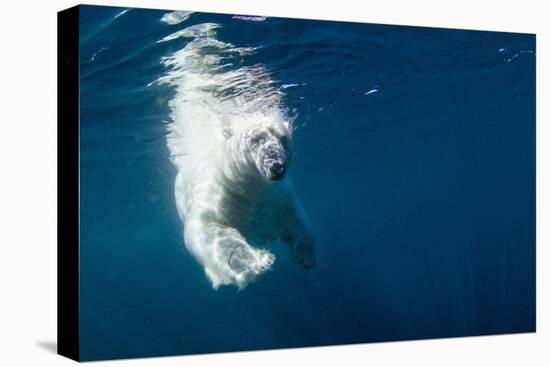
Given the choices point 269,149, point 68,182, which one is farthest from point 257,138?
point 68,182

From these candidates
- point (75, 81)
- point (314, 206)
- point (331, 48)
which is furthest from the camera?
point (314, 206)

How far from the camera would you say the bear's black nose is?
7.25 meters

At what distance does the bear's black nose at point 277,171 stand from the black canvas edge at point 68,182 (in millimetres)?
2180

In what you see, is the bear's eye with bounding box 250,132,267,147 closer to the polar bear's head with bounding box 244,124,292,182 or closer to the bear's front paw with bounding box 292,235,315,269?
the polar bear's head with bounding box 244,124,292,182

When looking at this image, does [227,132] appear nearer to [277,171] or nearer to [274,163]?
[274,163]

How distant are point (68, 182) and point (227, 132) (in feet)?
10.7

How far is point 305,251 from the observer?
8945mm

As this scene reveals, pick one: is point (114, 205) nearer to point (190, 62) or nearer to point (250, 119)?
point (250, 119)

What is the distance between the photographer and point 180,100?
9.39 metres

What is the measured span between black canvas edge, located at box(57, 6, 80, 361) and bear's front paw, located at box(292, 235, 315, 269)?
10.9ft

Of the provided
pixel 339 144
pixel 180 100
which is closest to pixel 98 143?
pixel 180 100

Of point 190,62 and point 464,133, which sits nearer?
point 190,62

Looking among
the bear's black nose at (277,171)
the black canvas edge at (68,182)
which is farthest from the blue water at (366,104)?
the bear's black nose at (277,171)

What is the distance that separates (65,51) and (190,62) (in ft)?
5.89
